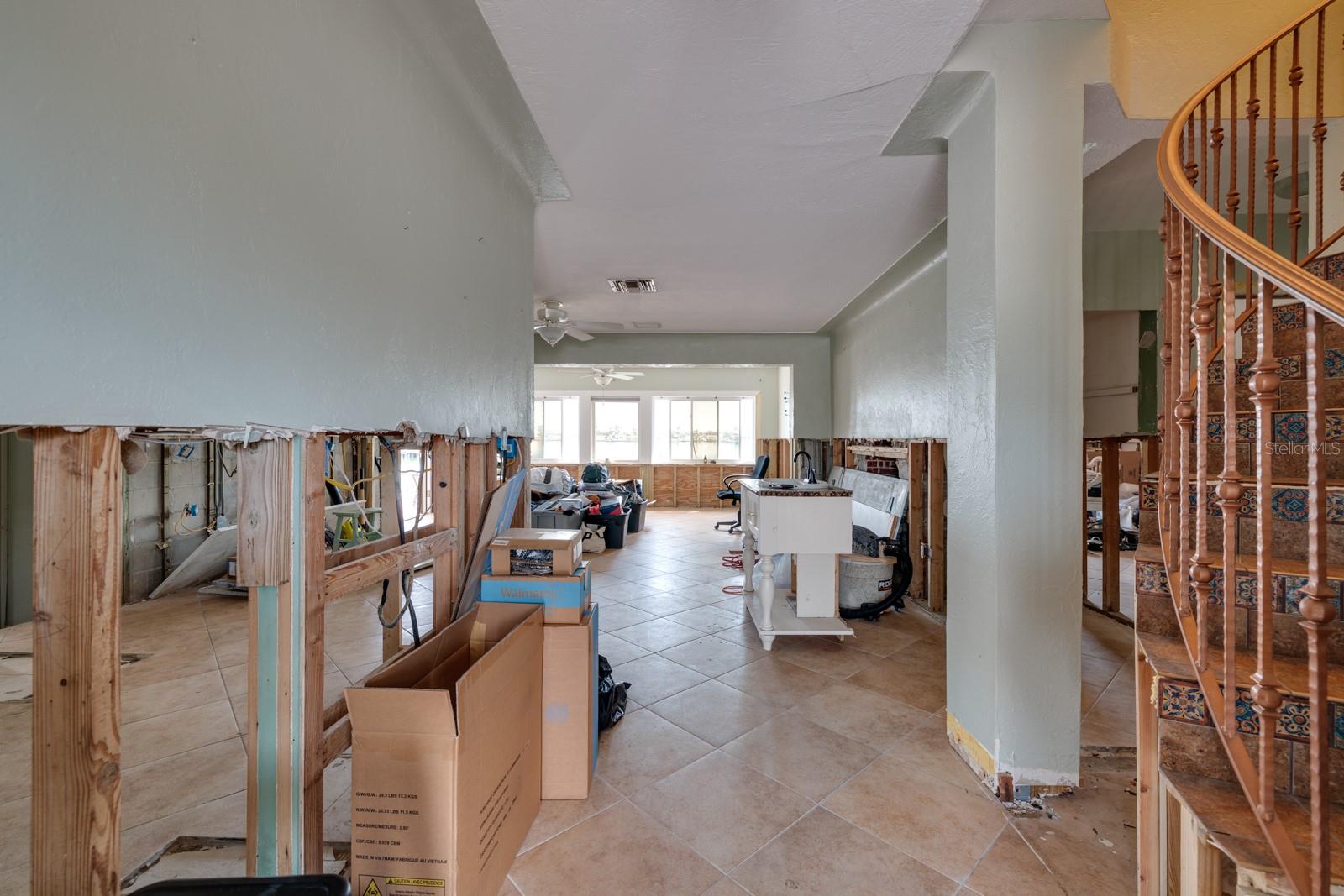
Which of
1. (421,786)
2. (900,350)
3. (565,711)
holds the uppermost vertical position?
(900,350)

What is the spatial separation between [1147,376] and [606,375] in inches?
308

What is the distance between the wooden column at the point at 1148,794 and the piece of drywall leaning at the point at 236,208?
2.35 m

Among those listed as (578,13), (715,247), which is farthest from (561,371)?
(578,13)

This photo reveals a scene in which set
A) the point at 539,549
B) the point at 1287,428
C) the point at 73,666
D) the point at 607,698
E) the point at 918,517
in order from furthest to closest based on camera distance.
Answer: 1. the point at 918,517
2. the point at 607,698
3. the point at 539,549
4. the point at 1287,428
5. the point at 73,666

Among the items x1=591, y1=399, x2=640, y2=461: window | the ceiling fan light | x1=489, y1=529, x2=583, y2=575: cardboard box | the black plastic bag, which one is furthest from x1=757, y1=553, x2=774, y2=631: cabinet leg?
x1=591, y1=399, x2=640, y2=461: window

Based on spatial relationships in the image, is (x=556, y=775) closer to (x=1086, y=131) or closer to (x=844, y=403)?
(x=1086, y=131)

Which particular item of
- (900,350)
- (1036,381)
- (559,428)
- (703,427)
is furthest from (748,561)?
(559,428)

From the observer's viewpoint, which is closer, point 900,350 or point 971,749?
point 971,749

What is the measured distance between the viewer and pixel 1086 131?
223 centimetres

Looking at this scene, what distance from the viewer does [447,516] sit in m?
2.09

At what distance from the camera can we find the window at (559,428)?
10922mm

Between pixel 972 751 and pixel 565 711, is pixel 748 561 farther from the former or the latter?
pixel 565 711

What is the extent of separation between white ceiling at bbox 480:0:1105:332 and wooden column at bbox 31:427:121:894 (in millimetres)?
1681

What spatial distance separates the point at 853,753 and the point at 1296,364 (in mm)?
2155
